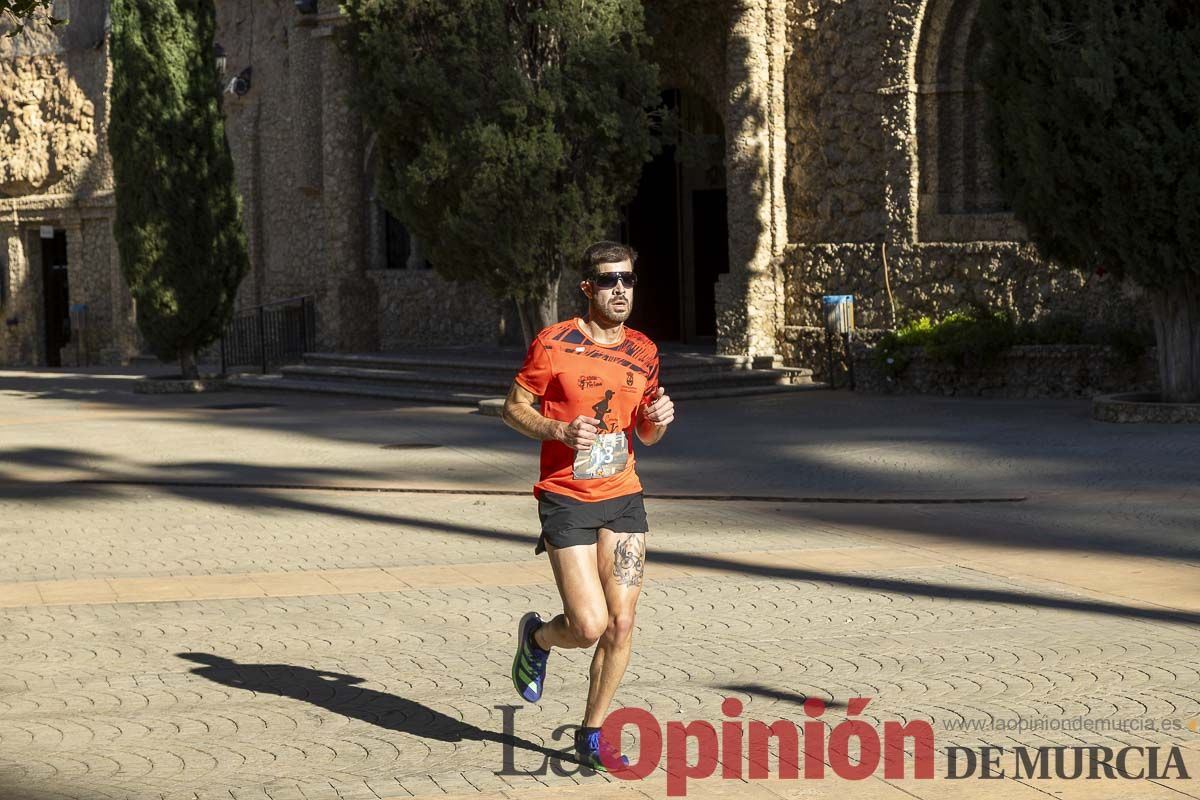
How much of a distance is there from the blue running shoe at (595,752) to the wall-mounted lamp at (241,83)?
27.3 m

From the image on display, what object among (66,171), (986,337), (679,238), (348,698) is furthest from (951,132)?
(66,171)

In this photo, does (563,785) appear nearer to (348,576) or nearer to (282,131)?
(348,576)

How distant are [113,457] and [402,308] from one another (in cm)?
1189

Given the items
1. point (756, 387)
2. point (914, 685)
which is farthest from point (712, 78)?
point (914, 685)

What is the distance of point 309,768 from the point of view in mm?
6238

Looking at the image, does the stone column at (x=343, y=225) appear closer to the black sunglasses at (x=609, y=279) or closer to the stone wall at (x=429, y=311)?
the stone wall at (x=429, y=311)

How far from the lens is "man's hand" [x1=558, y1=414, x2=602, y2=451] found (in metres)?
6.03

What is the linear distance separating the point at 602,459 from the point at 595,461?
0.03 meters

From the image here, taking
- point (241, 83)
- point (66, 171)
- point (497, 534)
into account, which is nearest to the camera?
point (497, 534)

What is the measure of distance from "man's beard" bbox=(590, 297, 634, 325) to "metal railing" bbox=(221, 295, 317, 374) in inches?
883

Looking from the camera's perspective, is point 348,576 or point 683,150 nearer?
point 348,576

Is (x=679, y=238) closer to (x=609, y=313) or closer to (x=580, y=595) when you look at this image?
(x=609, y=313)

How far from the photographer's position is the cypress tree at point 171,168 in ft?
81.7

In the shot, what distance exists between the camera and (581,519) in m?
6.14
